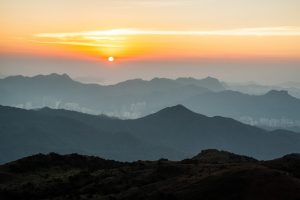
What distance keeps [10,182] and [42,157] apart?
2002 centimetres

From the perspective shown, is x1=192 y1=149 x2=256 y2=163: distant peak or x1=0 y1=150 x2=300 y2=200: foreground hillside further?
x1=192 y1=149 x2=256 y2=163: distant peak

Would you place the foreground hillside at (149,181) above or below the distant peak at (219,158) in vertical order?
below

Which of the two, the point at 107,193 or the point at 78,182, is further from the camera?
the point at 78,182

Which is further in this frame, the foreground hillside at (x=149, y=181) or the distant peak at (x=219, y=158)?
the distant peak at (x=219, y=158)

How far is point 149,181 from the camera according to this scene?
2530 inches

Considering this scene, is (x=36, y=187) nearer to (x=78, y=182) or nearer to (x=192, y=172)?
(x=78, y=182)

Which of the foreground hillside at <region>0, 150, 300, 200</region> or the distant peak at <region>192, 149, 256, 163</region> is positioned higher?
the distant peak at <region>192, 149, 256, 163</region>

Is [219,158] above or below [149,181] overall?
above

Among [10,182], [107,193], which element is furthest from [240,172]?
[10,182]

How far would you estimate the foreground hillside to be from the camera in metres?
48.6

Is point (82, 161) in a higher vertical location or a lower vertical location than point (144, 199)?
higher

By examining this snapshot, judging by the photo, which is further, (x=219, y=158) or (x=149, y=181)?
(x=219, y=158)

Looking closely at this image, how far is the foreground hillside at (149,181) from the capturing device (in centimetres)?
4859

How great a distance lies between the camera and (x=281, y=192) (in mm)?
46031
